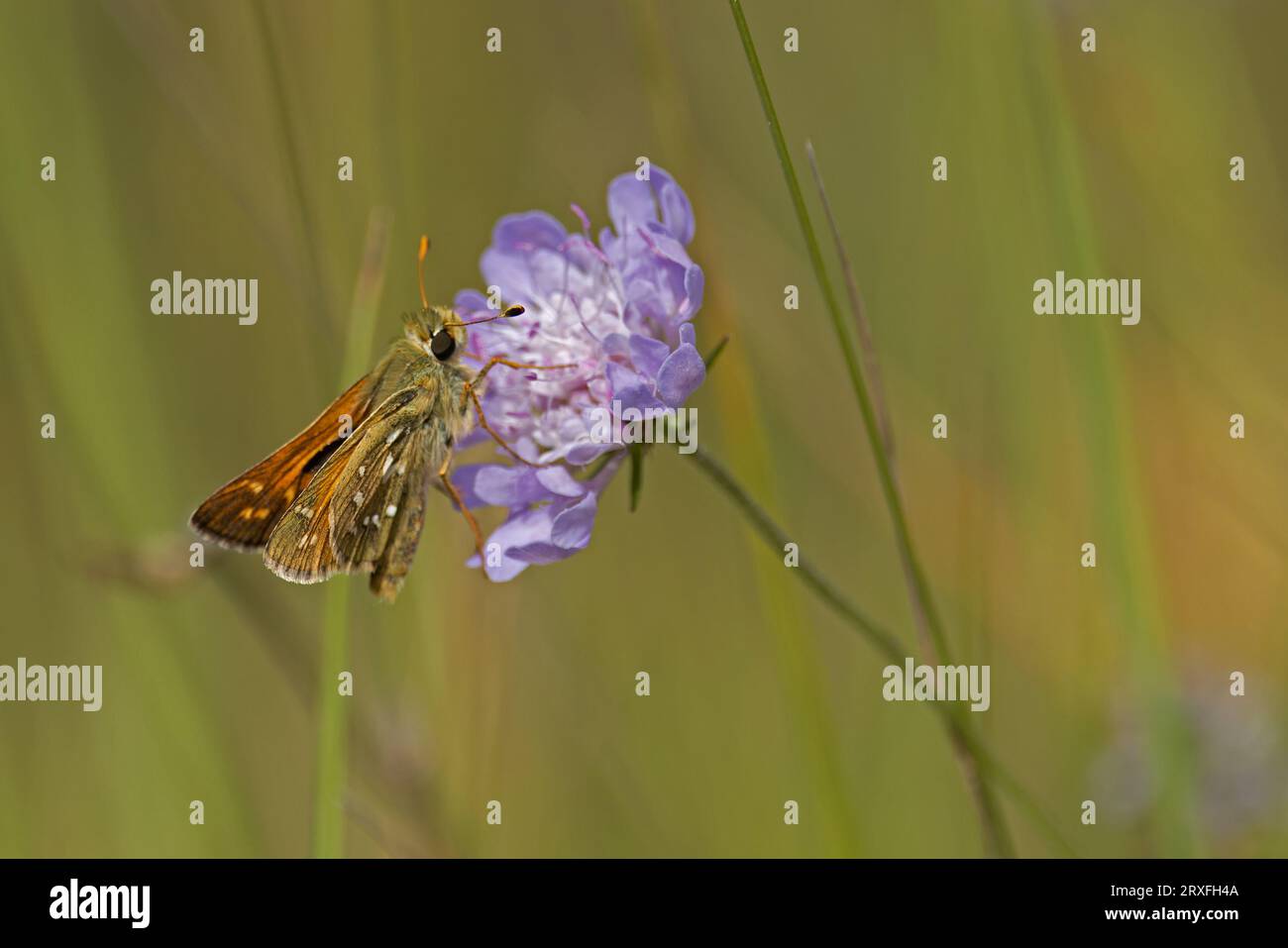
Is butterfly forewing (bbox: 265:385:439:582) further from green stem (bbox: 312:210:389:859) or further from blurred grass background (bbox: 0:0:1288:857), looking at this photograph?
blurred grass background (bbox: 0:0:1288:857)

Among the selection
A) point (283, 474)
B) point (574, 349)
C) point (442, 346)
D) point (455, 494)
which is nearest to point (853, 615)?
point (574, 349)

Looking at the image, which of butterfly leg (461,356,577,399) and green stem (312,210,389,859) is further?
butterfly leg (461,356,577,399)

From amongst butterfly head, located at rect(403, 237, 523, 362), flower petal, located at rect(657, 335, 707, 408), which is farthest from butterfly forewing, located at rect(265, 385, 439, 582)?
flower petal, located at rect(657, 335, 707, 408)

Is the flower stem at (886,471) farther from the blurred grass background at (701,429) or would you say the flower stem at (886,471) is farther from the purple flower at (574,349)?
the blurred grass background at (701,429)

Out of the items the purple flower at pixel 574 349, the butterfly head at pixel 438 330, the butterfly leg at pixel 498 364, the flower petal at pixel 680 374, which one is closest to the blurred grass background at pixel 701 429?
the butterfly head at pixel 438 330

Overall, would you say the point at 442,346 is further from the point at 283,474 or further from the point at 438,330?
the point at 283,474

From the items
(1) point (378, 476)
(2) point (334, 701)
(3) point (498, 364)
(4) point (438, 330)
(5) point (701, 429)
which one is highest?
(5) point (701, 429)

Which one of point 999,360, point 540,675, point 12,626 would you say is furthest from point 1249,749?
point 12,626
